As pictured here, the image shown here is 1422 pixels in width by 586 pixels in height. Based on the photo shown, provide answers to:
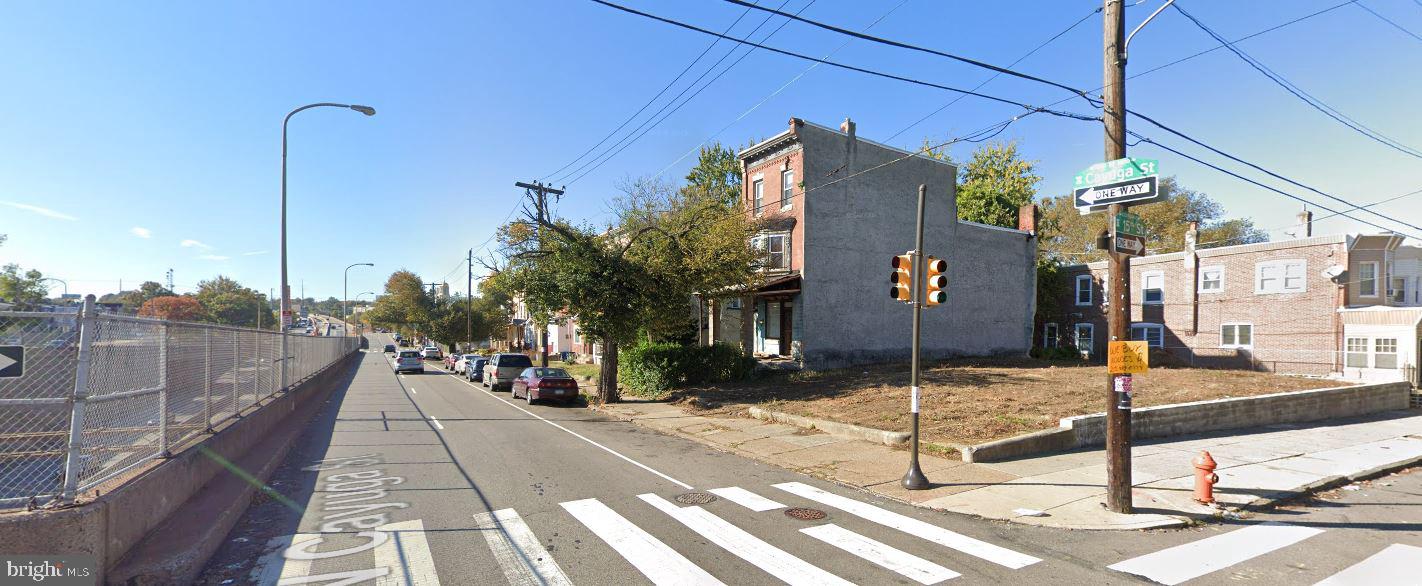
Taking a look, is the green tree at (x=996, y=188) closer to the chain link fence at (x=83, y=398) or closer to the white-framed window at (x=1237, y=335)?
the white-framed window at (x=1237, y=335)

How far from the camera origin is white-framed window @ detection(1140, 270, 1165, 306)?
32.8m

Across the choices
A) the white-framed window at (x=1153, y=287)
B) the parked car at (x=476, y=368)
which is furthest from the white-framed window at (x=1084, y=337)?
the parked car at (x=476, y=368)

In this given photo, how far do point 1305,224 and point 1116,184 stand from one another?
33.8 m

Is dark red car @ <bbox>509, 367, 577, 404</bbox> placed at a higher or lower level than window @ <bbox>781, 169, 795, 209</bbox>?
lower

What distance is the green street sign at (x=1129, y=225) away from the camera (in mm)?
7828

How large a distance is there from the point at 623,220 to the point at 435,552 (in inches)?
928

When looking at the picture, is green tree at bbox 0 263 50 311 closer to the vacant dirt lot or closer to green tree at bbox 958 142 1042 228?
the vacant dirt lot

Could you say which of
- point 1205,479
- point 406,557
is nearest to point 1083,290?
point 1205,479

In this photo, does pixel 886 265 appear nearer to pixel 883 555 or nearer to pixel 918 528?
pixel 918 528

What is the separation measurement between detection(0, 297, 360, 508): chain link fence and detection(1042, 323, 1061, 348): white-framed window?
1581 inches

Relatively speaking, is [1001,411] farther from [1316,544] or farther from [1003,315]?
[1003,315]

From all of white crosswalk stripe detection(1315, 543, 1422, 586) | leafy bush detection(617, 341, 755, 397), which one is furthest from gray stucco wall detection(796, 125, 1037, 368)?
white crosswalk stripe detection(1315, 543, 1422, 586)

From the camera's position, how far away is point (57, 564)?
435cm

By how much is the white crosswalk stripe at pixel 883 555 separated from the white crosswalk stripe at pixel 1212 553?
1.83 metres
